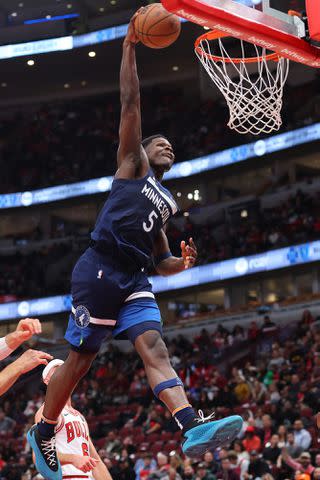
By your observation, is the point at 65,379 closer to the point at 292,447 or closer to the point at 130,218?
the point at 130,218

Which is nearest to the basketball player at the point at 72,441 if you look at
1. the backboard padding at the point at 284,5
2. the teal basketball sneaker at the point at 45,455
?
the teal basketball sneaker at the point at 45,455

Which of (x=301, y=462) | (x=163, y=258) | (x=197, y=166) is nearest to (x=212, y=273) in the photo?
(x=197, y=166)

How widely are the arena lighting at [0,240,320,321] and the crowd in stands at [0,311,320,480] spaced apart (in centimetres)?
230

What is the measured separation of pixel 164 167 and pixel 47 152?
3133 centimetres

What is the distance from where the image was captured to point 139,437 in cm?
1891

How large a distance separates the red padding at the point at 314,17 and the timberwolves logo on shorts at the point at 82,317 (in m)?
3.42

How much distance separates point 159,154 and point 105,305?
114 centimetres

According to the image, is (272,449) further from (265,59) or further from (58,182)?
(58,182)

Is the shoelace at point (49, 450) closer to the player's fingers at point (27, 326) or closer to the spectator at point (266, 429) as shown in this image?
the player's fingers at point (27, 326)

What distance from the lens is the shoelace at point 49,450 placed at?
5945 millimetres

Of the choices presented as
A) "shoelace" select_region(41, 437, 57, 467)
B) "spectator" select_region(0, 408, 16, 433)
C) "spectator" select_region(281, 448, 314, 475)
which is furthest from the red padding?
"spectator" select_region(0, 408, 16, 433)

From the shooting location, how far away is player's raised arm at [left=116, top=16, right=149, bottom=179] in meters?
5.57

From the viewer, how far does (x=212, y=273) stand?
29.9 meters

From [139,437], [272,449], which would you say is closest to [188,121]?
[139,437]
